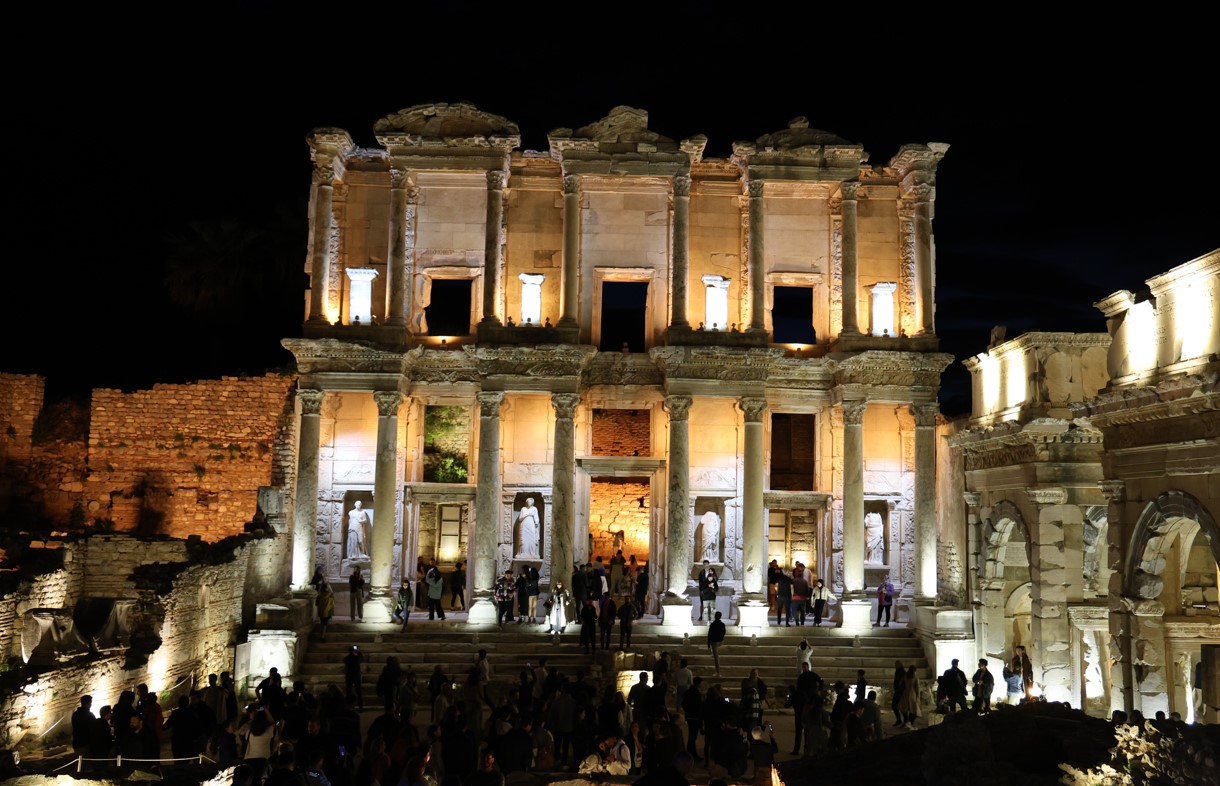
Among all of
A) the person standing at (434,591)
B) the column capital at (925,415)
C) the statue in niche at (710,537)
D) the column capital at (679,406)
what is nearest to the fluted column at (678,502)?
the column capital at (679,406)

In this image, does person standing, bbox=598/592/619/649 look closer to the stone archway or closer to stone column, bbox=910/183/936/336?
the stone archway

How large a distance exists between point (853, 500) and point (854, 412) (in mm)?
1993

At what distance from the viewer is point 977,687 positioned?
1897cm

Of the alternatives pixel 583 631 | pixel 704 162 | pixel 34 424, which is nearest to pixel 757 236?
pixel 704 162

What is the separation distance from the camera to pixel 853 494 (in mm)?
25219

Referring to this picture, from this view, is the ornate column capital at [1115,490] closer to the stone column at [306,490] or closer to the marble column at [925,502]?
the marble column at [925,502]

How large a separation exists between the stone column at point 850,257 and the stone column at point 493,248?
801 cm

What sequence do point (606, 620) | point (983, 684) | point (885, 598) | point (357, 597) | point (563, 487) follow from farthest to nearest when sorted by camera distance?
1. point (563, 487)
2. point (885, 598)
3. point (357, 597)
4. point (606, 620)
5. point (983, 684)

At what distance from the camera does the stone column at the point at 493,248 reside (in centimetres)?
2530

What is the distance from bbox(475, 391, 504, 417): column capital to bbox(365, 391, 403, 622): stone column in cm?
187

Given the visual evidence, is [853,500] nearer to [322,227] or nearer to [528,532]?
[528,532]

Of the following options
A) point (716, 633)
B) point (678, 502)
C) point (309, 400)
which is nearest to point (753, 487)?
point (678, 502)

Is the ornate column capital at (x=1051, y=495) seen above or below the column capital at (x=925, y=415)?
below

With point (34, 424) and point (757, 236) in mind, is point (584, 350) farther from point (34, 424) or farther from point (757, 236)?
point (34, 424)
